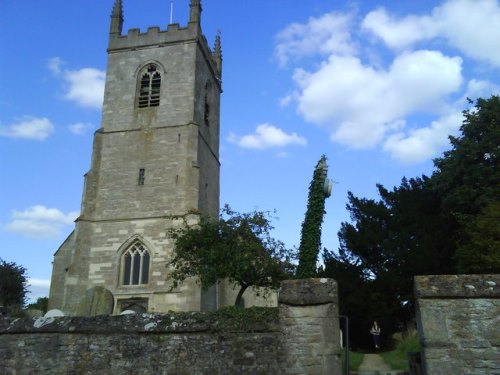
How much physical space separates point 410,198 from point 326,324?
24882 millimetres

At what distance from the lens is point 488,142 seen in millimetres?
22453

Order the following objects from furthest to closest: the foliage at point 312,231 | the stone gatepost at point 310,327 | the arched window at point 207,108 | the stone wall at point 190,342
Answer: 1. the arched window at point 207,108
2. the foliage at point 312,231
3. the stone wall at point 190,342
4. the stone gatepost at point 310,327

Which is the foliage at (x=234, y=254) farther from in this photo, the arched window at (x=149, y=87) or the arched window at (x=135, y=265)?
the arched window at (x=149, y=87)

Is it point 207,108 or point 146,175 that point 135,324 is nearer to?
point 146,175

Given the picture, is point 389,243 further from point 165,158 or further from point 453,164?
point 165,158

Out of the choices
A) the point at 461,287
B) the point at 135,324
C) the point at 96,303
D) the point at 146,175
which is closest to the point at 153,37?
the point at 146,175

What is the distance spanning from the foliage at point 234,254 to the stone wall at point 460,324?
1322 centimetres

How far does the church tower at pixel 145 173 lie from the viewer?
80.2 feet

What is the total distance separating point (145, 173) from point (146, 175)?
0.16 m

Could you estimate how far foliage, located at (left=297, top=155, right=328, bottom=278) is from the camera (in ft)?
49.5

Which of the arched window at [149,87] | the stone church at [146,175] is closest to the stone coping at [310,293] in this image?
the stone church at [146,175]

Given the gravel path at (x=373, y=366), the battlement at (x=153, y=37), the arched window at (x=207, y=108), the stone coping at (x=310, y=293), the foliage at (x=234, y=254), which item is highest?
the battlement at (x=153, y=37)

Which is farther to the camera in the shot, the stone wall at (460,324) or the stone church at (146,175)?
the stone church at (146,175)

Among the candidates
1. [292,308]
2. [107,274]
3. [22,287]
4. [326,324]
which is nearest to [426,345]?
[326,324]
